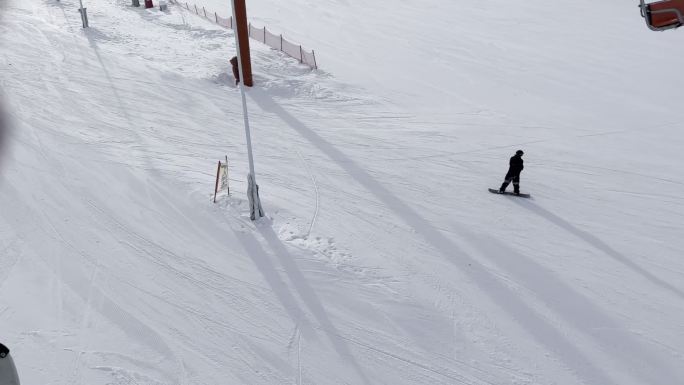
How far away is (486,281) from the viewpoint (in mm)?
8883

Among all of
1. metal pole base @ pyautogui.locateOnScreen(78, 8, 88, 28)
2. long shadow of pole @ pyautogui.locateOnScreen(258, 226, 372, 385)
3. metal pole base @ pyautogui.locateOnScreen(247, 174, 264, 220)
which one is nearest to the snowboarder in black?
long shadow of pole @ pyautogui.locateOnScreen(258, 226, 372, 385)

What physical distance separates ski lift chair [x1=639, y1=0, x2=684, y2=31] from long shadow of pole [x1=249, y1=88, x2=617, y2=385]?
Answer: 5.74 metres

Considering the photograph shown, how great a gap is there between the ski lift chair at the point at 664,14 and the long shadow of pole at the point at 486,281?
5.74 metres

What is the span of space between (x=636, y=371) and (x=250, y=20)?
25.2 metres

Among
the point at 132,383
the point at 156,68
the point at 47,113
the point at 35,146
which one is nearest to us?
the point at 132,383

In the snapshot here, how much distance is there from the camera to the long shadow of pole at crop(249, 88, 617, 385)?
7.32 meters

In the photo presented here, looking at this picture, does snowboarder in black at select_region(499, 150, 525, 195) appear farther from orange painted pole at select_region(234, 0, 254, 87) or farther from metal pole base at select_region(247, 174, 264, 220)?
orange painted pole at select_region(234, 0, 254, 87)

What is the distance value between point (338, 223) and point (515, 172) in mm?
4454

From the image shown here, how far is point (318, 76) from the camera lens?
749 inches

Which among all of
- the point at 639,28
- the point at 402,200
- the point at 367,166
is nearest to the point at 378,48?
the point at 367,166

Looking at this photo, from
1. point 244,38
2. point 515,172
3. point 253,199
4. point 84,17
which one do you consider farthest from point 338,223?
point 84,17

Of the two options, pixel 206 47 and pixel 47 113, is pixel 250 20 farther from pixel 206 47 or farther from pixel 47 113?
pixel 47 113

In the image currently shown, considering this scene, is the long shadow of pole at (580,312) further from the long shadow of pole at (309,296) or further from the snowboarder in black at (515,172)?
the long shadow of pole at (309,296)

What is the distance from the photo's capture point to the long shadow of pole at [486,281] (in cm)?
732
